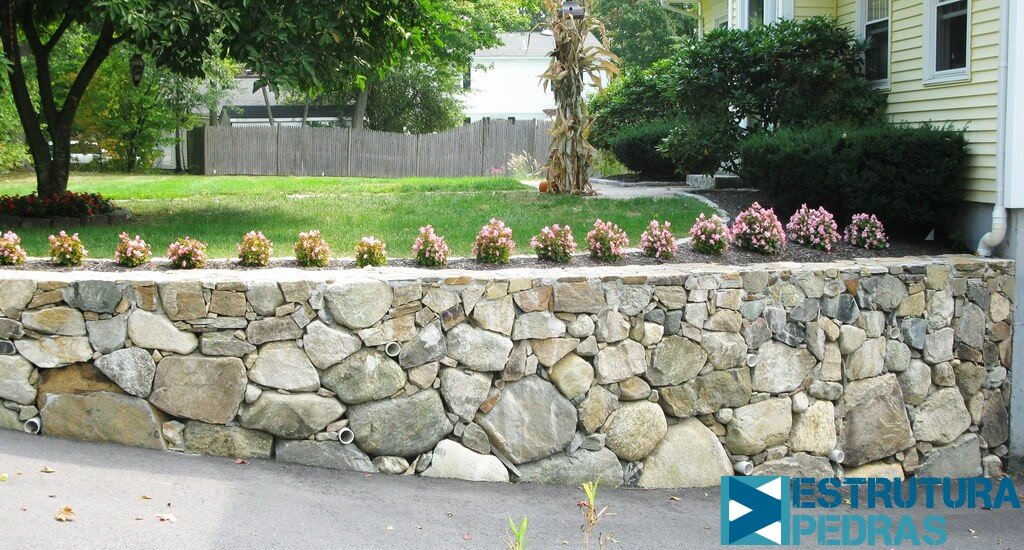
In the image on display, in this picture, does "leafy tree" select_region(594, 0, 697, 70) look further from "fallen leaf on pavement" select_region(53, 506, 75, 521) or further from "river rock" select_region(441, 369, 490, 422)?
"fallen leaf on pavement" select_region(53, 506, 75, 521)

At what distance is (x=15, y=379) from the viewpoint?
668cm

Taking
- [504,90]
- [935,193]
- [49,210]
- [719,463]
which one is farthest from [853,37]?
[504,90]

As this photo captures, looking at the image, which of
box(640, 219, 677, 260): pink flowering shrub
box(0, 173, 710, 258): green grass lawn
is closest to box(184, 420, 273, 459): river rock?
box(0, 173, 710, 258): green grass lawn

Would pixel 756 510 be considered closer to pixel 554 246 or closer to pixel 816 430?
pixel 816 430

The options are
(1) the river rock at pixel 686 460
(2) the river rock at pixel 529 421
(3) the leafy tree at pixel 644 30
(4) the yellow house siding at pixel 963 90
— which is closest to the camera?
(2) the river rock at pixel 529 421

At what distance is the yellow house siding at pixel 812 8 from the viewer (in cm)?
1248

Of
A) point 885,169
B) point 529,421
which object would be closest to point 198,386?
point 529,421

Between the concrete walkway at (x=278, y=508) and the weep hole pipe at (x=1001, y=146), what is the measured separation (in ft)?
9.32

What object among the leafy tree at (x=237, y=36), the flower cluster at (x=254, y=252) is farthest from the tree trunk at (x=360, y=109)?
the flower cluster at (x=254, y=252)

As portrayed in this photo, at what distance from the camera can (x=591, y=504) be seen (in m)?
2.96

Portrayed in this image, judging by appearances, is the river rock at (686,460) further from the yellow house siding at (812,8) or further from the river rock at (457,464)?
the yellow house siding at (812,8)

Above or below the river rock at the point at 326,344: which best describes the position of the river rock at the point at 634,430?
below

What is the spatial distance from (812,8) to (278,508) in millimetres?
9505

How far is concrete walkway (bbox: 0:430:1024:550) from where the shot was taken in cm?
540
